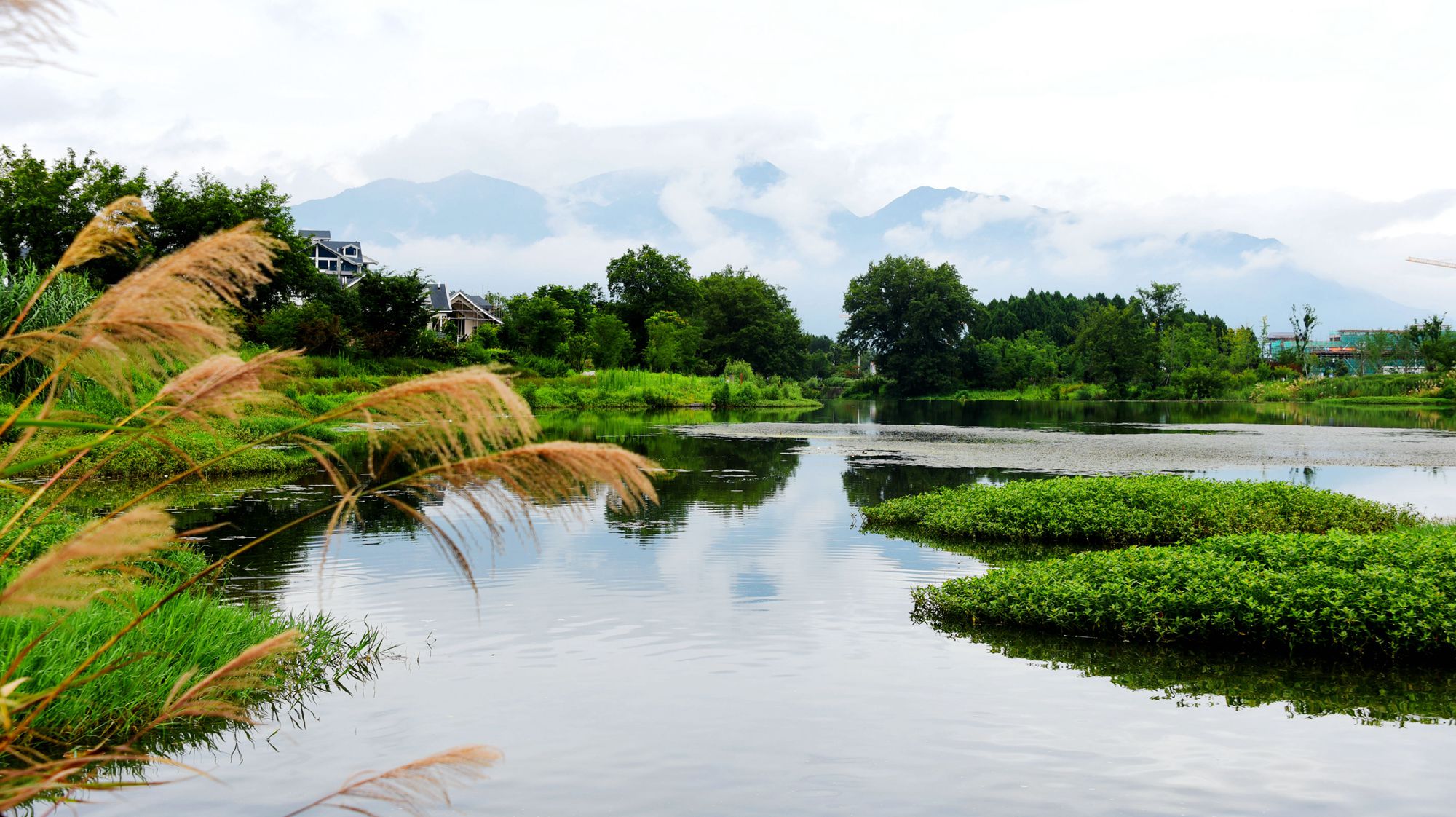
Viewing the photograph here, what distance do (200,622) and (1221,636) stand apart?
8777mm

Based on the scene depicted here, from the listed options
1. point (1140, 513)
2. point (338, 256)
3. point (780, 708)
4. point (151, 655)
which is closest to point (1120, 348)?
point (1140, 513)

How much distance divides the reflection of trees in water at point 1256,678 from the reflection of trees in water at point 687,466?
13.3 feet

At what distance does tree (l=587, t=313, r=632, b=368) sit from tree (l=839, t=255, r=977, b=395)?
3567 cm

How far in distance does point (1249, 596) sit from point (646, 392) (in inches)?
1884

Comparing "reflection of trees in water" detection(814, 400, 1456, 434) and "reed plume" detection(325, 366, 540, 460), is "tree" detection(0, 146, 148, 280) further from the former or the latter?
"reed plume" detection(325, 366, 540, 460)

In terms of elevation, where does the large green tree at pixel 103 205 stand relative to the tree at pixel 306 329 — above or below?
above

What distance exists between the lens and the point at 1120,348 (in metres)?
84.4

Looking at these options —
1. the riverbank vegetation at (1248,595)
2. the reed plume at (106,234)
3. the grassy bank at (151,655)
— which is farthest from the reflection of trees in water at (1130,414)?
the reed plume at (106,234)

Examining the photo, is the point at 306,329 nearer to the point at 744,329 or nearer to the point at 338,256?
the point at 744,329

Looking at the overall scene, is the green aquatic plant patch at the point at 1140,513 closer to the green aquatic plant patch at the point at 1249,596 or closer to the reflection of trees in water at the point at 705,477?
the green aquatic plant patch at the point at 1249,596

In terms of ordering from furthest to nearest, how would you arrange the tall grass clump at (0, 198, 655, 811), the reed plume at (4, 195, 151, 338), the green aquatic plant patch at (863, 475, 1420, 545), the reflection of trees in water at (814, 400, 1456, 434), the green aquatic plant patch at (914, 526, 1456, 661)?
the reflection of trees in water at (814, 400, 1456, 434)
the green aquatic plant patch at (863, 475, 1420, 545)
the green aquatic plant patch at (914, 526, 1456, 661)
the reed plume at (4, 195, 151, 338)
the tall grass clump at (0, 198, 655, 811)

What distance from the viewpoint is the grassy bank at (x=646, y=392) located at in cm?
5228

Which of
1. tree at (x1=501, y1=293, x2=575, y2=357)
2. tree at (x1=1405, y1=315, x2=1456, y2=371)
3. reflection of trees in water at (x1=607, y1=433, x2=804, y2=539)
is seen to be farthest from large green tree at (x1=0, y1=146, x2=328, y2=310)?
tree at (x1=1405, y1=315, x2=1456, y2=371)

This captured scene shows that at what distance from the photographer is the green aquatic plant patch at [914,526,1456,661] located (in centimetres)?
896
